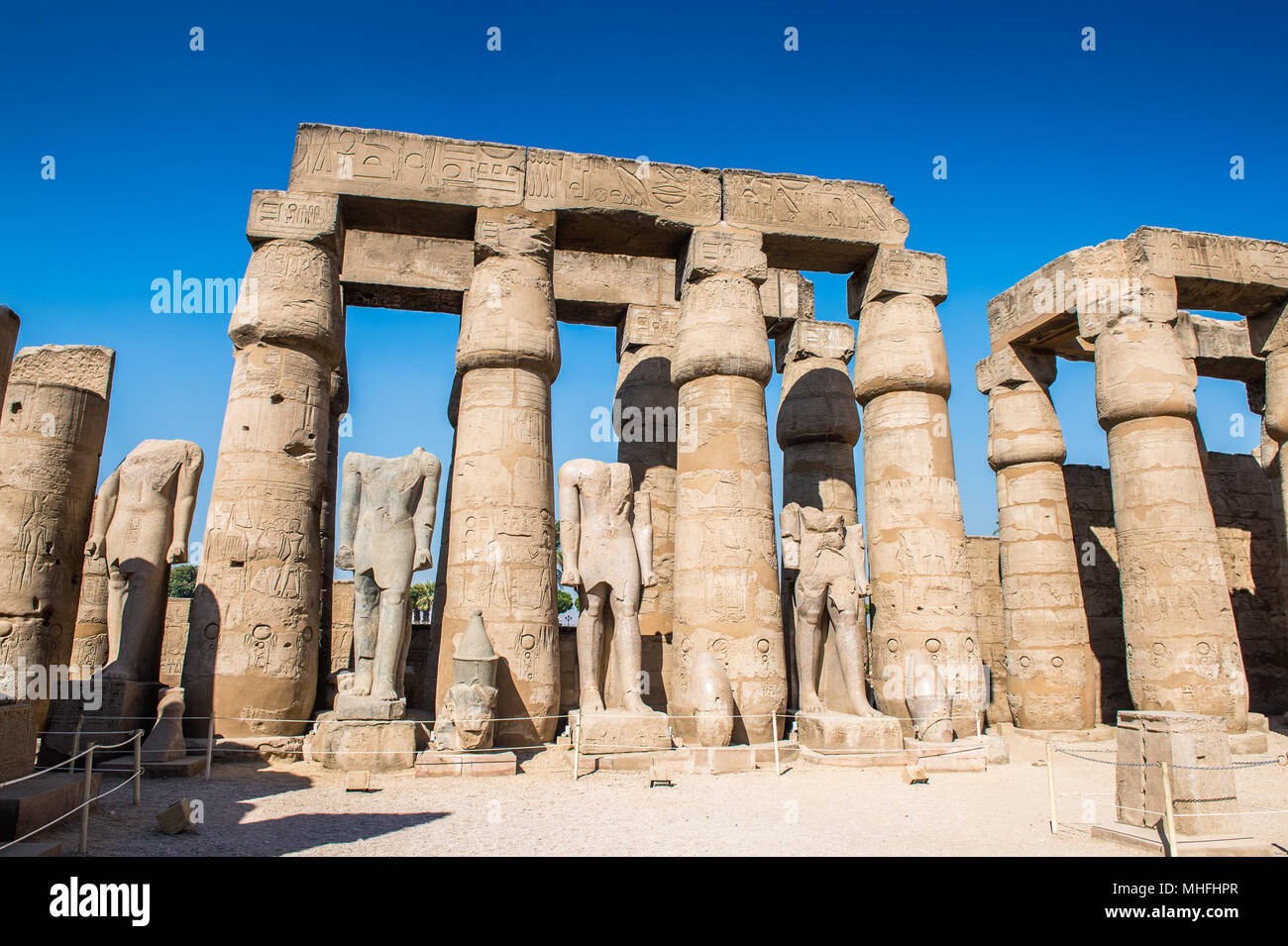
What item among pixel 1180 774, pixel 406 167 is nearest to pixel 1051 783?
pixel 1180 774

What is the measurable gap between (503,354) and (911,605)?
6146 mm

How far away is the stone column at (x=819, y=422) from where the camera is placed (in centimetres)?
1498

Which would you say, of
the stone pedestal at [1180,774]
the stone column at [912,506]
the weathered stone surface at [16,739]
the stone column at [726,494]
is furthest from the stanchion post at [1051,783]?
the weathered stone surface at [16,739]

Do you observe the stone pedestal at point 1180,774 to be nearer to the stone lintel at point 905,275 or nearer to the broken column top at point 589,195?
the stone lintel at point 905,275

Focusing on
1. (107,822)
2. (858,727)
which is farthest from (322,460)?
(858,727)

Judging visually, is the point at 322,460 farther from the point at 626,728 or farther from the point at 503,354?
the point at 626,728

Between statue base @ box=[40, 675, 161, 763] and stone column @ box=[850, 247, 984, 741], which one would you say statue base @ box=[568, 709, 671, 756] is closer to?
stone column @ box=[850, 247, 984, 741]

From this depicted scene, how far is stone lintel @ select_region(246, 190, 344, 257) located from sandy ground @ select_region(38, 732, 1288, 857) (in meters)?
6.23

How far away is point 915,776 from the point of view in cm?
817

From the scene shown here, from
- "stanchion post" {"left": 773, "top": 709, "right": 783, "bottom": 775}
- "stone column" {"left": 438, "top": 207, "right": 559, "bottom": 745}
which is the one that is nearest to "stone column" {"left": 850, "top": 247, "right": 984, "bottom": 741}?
"stanchion post" {"left": 773, "top": 709, "right": 783, "bottom": 775}

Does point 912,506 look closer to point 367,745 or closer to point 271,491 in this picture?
point 367,745

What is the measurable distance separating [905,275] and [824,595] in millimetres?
4951

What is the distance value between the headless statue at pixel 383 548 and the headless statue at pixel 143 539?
2274 mm

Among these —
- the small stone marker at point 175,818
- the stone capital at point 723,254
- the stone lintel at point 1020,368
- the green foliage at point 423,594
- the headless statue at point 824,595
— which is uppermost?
the stone capital at point 723,254
